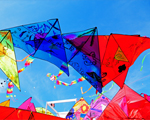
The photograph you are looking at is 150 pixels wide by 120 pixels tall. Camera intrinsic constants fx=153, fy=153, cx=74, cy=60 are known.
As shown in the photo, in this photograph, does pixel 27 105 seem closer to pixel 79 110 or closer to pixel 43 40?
pixel 79 110

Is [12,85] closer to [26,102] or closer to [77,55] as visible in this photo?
[26,102]

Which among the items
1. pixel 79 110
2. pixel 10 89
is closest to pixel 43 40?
pixel 10 89

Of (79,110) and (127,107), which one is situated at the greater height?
(79,110)

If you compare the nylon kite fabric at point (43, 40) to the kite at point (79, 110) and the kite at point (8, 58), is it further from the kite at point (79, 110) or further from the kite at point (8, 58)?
the kite at point (79, 110)

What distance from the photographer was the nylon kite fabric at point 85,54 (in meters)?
8.48

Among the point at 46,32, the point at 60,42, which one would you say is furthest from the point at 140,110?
the point at 46,32

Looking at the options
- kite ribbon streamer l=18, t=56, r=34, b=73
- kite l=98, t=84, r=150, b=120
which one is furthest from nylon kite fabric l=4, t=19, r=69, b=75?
kite l=98, t=84, r=150, b=120

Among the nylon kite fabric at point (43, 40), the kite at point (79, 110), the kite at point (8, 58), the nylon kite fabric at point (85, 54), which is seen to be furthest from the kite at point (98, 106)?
the kite at point (8, 58)

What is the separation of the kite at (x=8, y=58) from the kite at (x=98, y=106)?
487 cm

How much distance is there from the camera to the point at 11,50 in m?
9.05

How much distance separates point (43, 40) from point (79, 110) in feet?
19.1

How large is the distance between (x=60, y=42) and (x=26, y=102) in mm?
5822

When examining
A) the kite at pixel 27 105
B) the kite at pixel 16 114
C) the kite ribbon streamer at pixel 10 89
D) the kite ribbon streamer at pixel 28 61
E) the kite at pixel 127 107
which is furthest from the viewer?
the kite at pixel 27 105

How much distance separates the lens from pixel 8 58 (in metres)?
9.29
